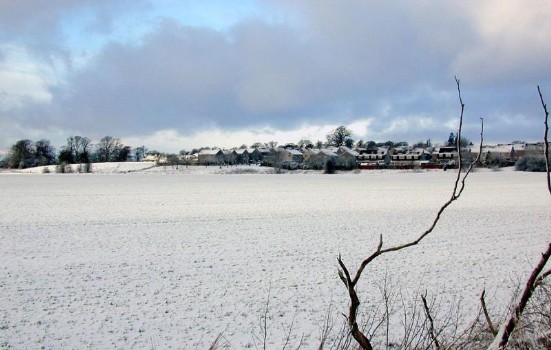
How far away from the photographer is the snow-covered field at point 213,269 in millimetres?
7410

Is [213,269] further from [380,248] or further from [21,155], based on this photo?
[21,155]

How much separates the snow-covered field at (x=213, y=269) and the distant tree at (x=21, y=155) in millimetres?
116289

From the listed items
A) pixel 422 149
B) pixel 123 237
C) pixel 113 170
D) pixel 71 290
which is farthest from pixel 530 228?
pixel 422 149

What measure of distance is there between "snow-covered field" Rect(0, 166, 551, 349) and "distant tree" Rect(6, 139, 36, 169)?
116289 millimetres

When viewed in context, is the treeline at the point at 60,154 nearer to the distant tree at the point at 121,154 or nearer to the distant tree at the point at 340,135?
the distant tree at the point at 121,154

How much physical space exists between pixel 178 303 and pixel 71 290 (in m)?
2.42

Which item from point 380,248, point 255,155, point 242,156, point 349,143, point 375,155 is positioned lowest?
point 380,248

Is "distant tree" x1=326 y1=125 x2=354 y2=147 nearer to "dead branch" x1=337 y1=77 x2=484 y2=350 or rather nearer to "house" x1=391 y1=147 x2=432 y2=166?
"house" x1=391 y1=147 x2=432 y2=166

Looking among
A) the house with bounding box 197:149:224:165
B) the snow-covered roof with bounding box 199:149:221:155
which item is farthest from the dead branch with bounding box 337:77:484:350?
the snow-covered roof with bounding box 199:149:221:155

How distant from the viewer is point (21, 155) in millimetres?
128375

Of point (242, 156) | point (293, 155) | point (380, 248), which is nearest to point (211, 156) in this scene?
point (242, 156)

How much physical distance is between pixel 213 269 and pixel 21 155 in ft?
445

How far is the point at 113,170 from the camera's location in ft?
337

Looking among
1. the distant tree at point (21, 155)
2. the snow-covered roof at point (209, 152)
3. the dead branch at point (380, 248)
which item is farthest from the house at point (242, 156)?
the dead branch at point (380, 248)
